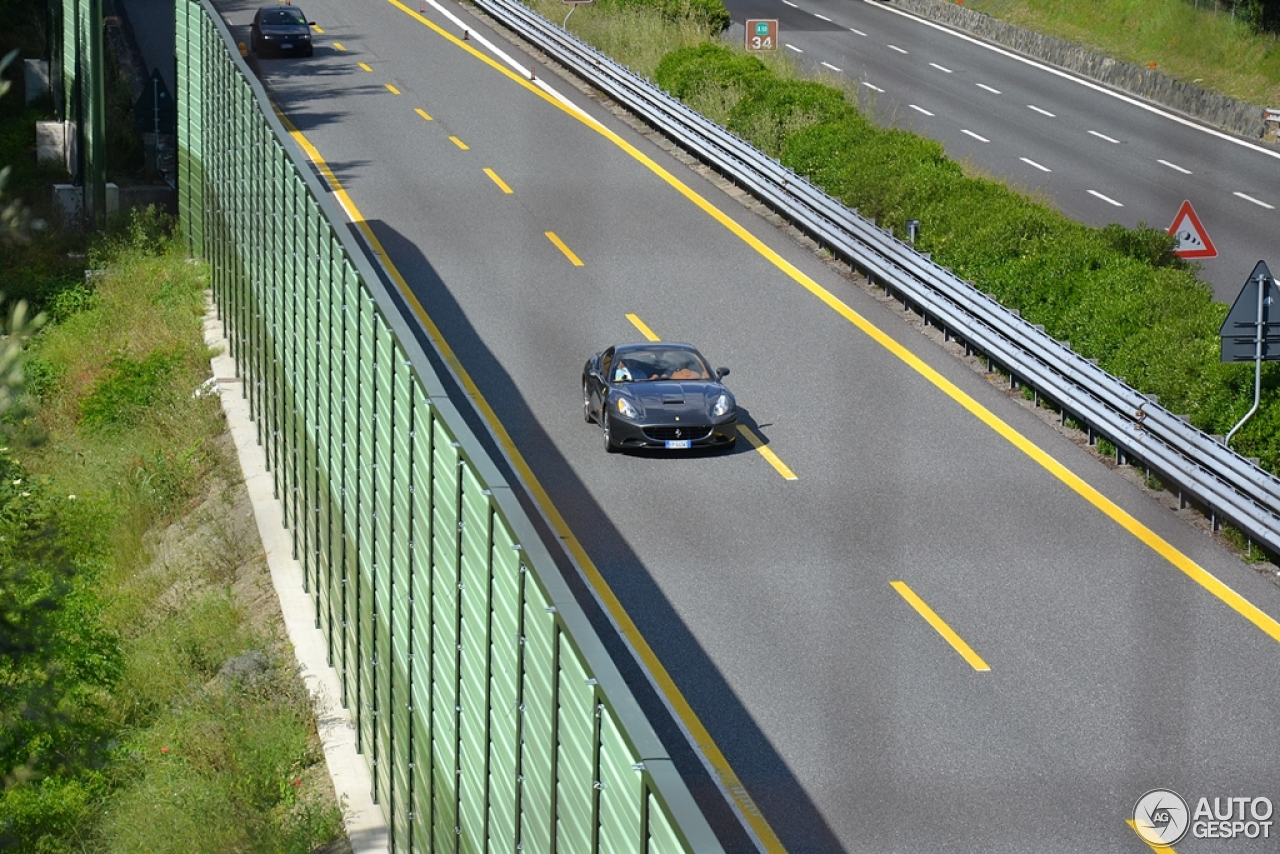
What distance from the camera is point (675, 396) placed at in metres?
19.6

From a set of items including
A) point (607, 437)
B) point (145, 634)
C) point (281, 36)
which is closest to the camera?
point (145, 634)

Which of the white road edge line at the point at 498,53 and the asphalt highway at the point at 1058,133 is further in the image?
the white road edge line at the point at 498,53

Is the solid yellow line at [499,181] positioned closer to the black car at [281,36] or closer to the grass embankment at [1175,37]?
the black car at [281,36]

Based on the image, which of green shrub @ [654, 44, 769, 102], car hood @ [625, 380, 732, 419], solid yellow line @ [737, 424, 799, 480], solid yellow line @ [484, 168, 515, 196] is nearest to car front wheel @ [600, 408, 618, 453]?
car hood @ [625, 380, 732, 419]

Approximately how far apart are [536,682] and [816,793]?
18.1 ft

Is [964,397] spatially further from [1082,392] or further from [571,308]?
[571,308]

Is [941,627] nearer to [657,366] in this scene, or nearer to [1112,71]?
[657,366]

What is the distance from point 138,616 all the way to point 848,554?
720cm

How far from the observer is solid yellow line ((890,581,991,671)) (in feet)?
46.9

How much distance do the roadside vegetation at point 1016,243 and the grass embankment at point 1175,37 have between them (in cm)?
1360

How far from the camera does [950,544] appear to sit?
1697 centimetres

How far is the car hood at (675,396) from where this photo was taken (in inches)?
764

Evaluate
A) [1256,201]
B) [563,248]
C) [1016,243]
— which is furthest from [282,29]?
[1016,243]

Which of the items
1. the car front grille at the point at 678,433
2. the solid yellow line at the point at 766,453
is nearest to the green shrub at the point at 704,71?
the solid yellow line at the point at 766,453
